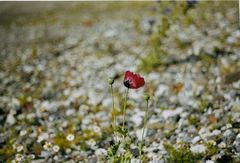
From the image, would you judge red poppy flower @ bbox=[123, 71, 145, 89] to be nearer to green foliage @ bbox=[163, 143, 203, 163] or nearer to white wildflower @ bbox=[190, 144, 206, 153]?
green foliage @ bbox=[163, 143, 203, 163]

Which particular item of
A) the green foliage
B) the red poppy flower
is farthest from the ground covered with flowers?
the red poppy flower

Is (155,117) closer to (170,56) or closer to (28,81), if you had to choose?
(170,56)

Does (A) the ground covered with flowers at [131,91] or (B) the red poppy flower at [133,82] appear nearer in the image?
(B) the red poppy flower at [133,82]

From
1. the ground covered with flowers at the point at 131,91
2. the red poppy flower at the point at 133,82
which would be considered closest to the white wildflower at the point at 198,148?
the ground covered with flowers at the point at 131,91

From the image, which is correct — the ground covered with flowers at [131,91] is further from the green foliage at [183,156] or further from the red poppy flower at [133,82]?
the red poppy flower at [133,82]

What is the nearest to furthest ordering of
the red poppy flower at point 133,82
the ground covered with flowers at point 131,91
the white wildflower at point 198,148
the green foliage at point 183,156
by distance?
the red poppy flower at point 133,82 → the green foliage at point 183,156 → the white wildflower at point 198,148 → the ground covered with flowers at point 131,91

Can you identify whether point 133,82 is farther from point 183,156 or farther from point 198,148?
point 198,148

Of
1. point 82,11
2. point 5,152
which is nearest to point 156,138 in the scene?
point 5,152

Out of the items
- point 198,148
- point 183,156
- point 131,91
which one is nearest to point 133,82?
point 183,156
